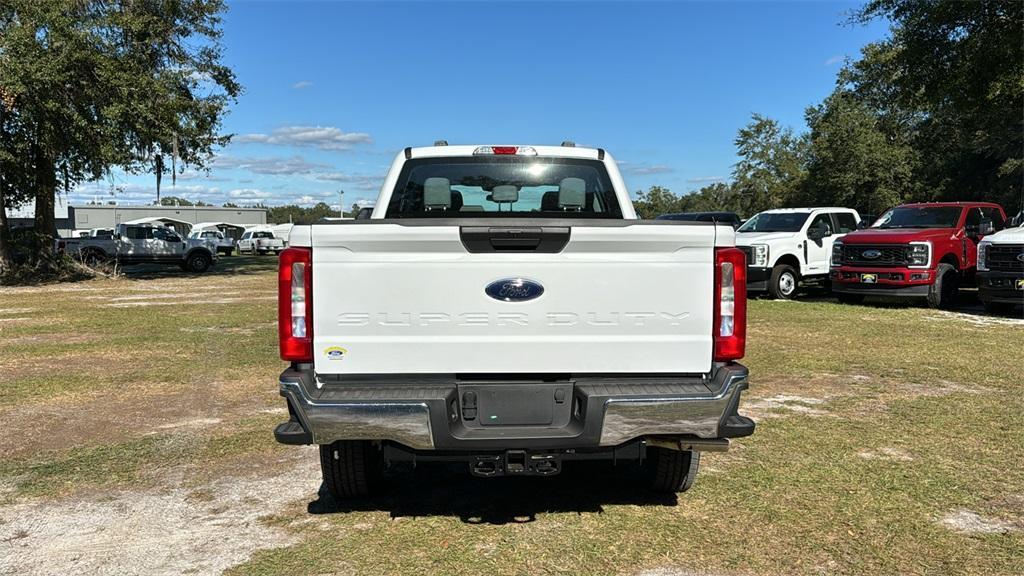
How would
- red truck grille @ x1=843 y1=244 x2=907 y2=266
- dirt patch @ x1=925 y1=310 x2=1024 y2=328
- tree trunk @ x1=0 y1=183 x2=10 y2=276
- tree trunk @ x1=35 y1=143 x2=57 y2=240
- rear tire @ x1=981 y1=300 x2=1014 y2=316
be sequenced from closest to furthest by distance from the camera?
1. dirt patch @ x1=925 y1=310 x2=1024 y2=328
2. rear tire @ x1=981 y1=300 x2=1014 y2=316
3. red truck grille @ x1=843 y1=244 x2=907 y2=266
4. tree trunk @ x1=0 y1=183 x2=10 y2=276
5. tree trunk @ x1=35 y1=143 x2=57 y2=240

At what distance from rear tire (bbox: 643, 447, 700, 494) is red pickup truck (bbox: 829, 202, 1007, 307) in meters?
10.8

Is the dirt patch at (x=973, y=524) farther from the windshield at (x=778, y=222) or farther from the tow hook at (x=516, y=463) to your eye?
the windshield at (x=778, y=222)

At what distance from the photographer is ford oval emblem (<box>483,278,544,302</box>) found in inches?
134

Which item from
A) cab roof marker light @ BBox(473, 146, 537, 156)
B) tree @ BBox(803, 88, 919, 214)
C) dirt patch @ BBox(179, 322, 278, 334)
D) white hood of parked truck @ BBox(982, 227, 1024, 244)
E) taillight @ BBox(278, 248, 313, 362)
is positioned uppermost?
tree @ BBox(803, 88, 919, 214)

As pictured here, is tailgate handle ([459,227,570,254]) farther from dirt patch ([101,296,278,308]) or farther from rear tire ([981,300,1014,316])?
dirt patch ([101,296,278,308])

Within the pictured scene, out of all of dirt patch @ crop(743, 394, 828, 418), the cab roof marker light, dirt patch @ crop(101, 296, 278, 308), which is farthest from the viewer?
dirt patch @ crop(101, 296, 278, 308)

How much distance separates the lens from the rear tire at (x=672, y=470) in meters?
4.11

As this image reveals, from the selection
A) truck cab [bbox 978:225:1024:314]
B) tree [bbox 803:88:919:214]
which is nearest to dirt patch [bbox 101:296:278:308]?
truck cab [bbox 978:225:1024:314]

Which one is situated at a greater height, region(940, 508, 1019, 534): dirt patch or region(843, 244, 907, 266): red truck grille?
region(843, 244, 907, 266): red truck grille

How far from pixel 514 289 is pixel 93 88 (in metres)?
19.1

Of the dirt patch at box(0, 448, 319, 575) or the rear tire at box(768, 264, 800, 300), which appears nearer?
the dirt patch at box(0, 448, 319, 575)

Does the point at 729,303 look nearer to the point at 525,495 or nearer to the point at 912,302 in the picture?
the point at 525,495

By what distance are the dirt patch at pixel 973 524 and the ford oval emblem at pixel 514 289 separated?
2429mm

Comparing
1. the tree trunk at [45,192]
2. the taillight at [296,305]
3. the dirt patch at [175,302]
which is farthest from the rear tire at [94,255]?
the taillight at [296,305]
